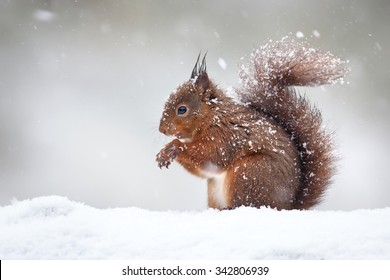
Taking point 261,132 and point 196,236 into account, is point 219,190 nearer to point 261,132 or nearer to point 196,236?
point 261,132

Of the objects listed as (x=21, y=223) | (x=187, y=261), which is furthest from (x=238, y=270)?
(x=21, y=223)

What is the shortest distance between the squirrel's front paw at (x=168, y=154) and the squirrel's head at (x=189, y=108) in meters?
0.07

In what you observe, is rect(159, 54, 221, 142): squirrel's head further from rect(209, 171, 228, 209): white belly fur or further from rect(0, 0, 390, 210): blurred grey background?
rect(0, 0, 390, 210): blurred grey background

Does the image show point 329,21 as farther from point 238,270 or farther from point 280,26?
point 238,270

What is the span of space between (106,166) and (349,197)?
2294 mm

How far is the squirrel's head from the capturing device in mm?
2172

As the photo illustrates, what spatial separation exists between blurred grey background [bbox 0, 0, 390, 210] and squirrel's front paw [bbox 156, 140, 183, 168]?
7.92 feet

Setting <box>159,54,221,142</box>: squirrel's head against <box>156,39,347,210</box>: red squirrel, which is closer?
<box>156,39,347,210</box>: red squirrel

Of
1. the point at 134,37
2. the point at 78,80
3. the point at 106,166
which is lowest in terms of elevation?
the point at 106,166

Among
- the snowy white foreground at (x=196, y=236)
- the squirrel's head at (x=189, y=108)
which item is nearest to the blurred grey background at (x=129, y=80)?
the squirrel's head at (x=189, y=108)

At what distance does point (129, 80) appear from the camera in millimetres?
5219

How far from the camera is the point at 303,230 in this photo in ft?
4.02

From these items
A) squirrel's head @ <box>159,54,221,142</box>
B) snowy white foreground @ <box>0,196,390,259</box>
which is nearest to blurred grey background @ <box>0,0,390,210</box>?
squirrel's head @ <box>159,54,221,142</box>

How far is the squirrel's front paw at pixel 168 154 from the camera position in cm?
210
